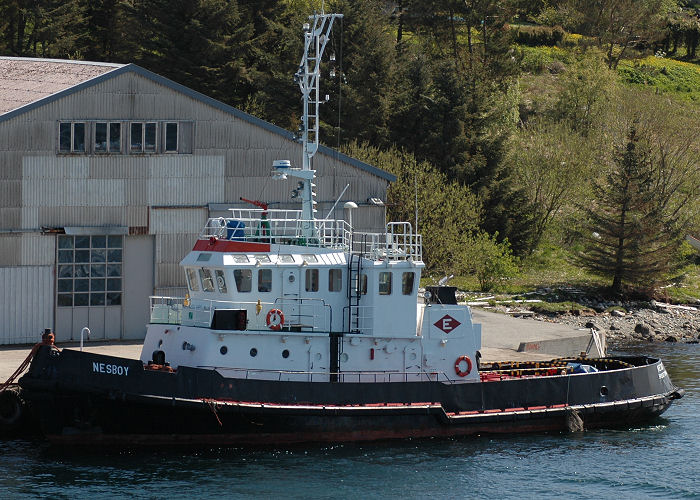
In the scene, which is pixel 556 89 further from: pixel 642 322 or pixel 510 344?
pixel 510 344

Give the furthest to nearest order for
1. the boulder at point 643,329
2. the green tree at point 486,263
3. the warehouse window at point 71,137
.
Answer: the green tree at point 486,263 < the boulder at point 643,329 < the warehouse window at point 71,137

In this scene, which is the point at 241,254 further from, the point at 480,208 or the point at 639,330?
the point at 480,208

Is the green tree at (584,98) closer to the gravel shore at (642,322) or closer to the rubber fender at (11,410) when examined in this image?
the gravel shore at (642,322)

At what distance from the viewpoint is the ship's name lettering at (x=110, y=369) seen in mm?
20609

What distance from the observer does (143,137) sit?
94.3ft

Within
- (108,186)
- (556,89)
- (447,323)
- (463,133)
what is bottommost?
(447,323)

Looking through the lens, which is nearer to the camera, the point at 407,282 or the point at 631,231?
the point at 407,282

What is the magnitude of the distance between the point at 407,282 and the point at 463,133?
85.9 feet

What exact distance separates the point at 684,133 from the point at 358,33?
17613 millimetres

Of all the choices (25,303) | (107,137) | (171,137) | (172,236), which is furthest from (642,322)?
(25,303)

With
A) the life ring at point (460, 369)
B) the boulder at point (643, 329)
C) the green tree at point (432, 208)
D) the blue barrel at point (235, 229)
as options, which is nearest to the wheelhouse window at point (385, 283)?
the life ring at point (460, 369)

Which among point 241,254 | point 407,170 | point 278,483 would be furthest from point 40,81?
point 407,170

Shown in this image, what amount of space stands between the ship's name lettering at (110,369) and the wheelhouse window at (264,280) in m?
3.18

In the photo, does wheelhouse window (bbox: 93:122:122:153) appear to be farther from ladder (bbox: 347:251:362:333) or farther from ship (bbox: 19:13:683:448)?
ladder (bbox: 347:251:362:333)
